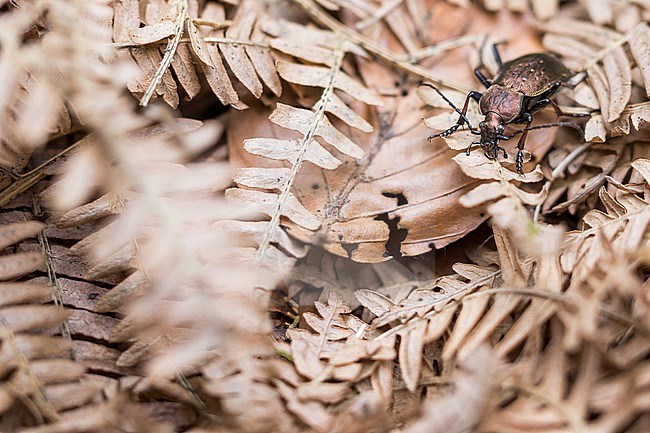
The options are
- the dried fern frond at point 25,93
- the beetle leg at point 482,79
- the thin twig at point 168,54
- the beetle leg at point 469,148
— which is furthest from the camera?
the beetle leg at point 482,79

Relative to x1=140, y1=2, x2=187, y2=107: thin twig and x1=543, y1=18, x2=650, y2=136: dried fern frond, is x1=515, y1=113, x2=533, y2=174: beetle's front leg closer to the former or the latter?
x1=543, y1=18, x2=650, y2=136: dried fern frond

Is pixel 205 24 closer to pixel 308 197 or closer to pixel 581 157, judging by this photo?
pixel 308 197

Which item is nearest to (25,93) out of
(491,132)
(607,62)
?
(491,132)

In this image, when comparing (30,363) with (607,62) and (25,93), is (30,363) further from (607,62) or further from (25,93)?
(607,62)

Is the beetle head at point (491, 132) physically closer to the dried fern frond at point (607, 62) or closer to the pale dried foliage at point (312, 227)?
the pale dried foliage at point (312, 227)

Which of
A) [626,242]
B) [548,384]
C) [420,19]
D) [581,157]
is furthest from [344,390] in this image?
[420,19]

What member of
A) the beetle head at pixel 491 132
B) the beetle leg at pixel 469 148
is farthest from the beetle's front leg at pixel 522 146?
the beetle leg at pixel 469 148

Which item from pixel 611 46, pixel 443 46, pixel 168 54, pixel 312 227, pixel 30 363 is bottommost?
pixel 30 363
